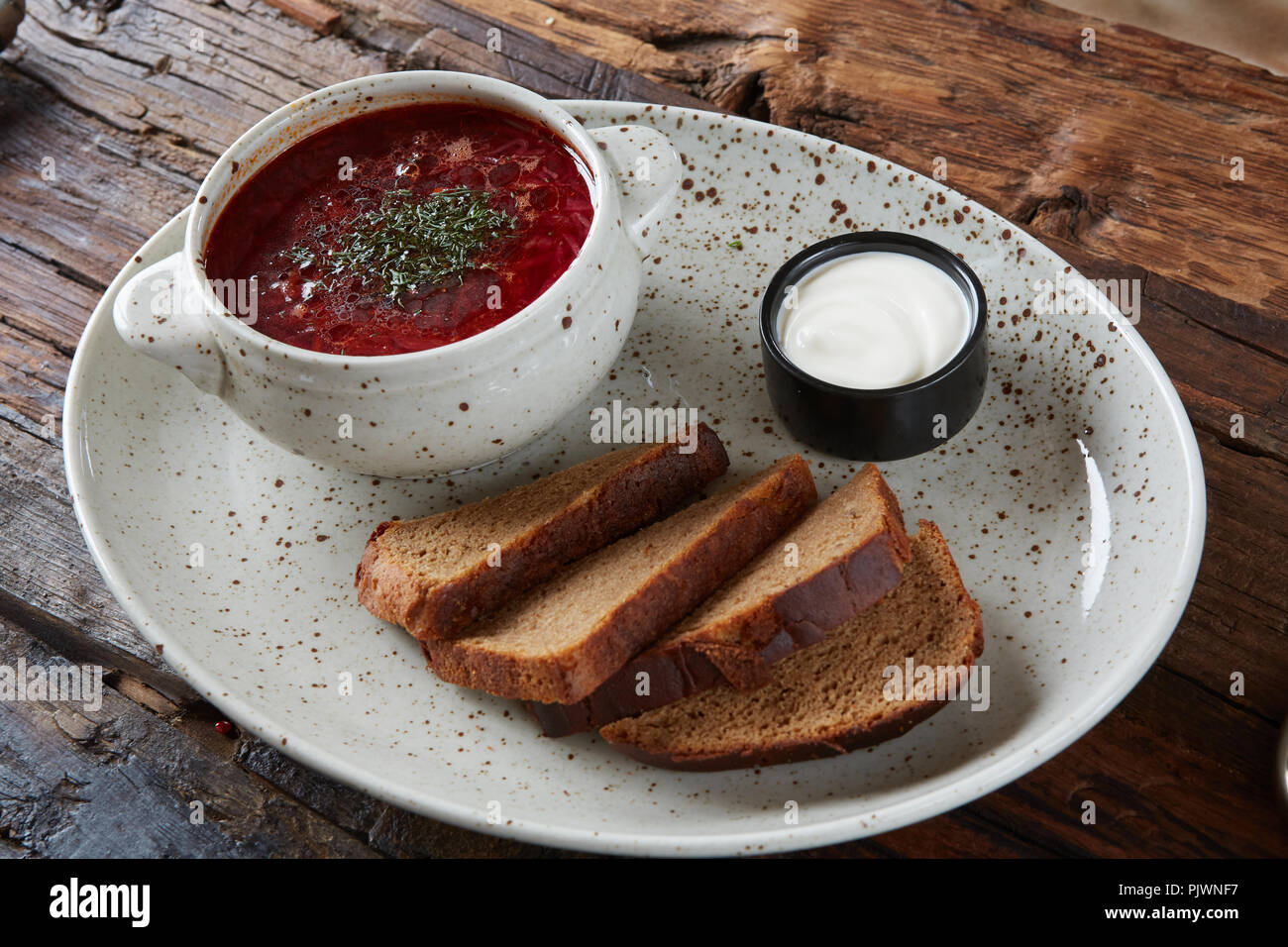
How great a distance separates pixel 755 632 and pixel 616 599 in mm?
283

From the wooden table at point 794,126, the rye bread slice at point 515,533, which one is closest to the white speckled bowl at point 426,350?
the rye bread slice at point 515,533

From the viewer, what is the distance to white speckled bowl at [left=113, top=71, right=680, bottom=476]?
2.31 meters

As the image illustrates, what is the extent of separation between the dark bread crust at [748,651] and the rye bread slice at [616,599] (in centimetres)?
6

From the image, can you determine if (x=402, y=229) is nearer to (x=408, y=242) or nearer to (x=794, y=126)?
(x=408, y=242)

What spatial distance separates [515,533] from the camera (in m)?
2.49

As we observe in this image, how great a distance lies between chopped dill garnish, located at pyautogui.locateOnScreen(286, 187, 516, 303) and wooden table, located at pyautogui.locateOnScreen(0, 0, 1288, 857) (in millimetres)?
1021

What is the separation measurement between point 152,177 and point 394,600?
1.95 meters

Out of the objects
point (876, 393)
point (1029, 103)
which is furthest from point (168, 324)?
point (1029, 103)

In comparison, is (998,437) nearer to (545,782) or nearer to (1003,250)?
(1003,250)

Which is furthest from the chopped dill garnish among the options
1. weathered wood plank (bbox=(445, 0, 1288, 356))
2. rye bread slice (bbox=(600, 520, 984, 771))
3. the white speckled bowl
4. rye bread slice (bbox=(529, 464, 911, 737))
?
weathered wood plank (bbox=(445, 0, 1288, 356))

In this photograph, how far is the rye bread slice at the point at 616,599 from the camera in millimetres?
2195

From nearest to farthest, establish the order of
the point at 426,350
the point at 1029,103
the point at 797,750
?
the point at 797,750
the point at 426,350
the point at 1029,103

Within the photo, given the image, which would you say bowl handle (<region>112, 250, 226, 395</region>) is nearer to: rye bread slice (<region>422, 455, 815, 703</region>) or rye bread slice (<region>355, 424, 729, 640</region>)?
rye bread slice (<region>355, 424, 729, 640</region>)

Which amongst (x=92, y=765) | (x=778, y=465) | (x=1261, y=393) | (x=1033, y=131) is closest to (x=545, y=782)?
(x=778, y=465)
